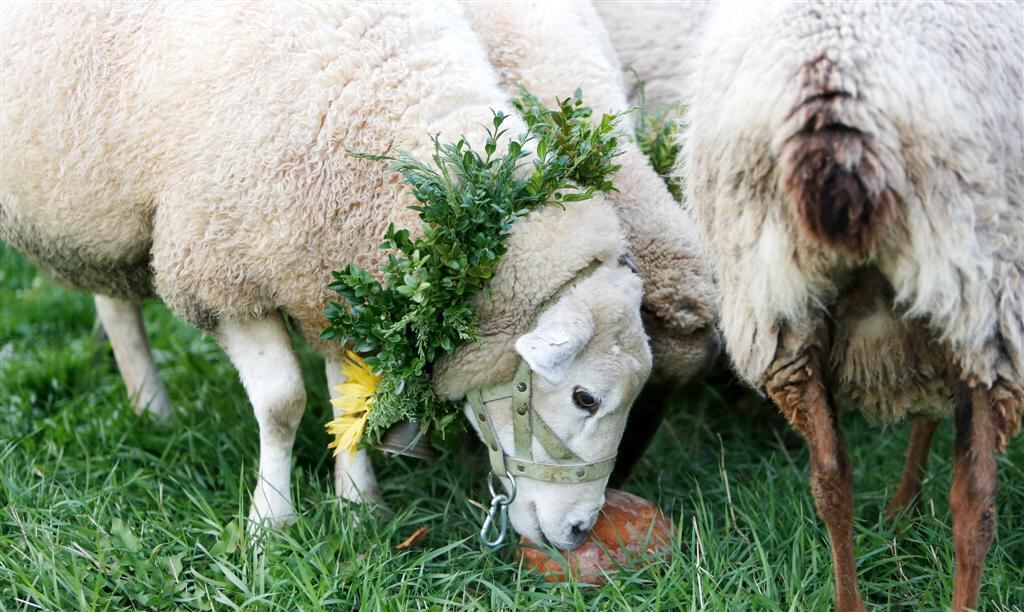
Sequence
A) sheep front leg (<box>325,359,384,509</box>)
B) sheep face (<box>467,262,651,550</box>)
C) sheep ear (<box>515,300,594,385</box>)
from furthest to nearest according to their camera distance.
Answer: sheep front leg (<box>325,359,384,509</box>)
sheep face (<box>467,262,651,550</box>)
sheep ear (<box>515,300,594,385</box>)

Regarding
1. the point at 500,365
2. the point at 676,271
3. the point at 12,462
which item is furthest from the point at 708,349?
the point at 12,462

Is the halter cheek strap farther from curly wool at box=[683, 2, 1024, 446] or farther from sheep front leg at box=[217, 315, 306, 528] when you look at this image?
curly wool at box=[683, 2, 1024, 446]

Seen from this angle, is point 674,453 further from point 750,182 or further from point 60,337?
point 60,337

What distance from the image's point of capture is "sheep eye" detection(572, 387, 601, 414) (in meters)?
2.92

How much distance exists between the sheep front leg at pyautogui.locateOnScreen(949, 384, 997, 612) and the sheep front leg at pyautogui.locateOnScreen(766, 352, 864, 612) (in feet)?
0.79

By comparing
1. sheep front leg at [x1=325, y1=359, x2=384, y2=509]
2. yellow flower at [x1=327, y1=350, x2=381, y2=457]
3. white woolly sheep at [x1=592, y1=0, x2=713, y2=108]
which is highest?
white woolly sheep at [x1=592, y1=0, x2=713, y2=108]

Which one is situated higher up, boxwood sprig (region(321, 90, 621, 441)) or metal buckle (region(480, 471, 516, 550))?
boxwood sprig (region(321, 90, 621, 441))

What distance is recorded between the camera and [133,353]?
4.28 meters

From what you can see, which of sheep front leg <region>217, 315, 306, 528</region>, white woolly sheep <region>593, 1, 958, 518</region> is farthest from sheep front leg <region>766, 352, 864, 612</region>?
white woolly sheep <region>593, 1, 958, 518</region>

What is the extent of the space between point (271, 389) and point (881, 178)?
6.35 ft

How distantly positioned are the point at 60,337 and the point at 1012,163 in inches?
171

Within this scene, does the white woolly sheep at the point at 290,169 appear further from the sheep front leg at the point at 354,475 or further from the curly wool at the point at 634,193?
the sheep front leg at the point at 354,475

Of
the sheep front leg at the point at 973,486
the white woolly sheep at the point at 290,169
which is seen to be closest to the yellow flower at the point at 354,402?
the white woolly sheep at the point at 290,169

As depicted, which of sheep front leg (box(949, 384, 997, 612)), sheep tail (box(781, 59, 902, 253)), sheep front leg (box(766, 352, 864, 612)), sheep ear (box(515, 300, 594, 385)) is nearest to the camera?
sheep tail (box(781, 59, 902, 253))
